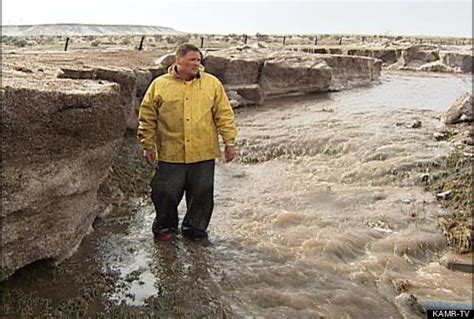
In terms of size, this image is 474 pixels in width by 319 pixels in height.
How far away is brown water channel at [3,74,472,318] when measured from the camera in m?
4.34

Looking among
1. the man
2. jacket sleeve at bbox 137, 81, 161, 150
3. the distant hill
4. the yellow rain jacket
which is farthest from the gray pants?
the distant hill

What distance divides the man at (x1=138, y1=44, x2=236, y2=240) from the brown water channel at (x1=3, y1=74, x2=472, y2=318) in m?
0.60

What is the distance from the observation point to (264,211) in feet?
21.9

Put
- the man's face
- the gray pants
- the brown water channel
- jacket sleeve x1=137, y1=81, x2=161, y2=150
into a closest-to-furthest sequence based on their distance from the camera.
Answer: the brown water channel, the man's face, jacket sleeve x1=137, y1=81, x2=161, y2=150, the gray pants

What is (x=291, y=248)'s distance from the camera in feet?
18.1

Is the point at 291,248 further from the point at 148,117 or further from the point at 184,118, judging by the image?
the point at 148,117

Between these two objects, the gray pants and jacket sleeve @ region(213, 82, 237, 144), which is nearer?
jacket sleeve @ region(213, 82, 237, 144)

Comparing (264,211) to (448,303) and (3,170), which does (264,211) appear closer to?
(448,303)

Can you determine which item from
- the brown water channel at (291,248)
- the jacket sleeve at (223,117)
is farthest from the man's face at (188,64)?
the brown water channel at (291,248)

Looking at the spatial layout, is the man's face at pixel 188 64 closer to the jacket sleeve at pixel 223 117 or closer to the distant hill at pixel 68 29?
the jacket sleeve at pixel 223 117

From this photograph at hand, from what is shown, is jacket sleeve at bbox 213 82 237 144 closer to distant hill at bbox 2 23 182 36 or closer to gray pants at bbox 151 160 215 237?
gray pants at bbox 151 160 215 237

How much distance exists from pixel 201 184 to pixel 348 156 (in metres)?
4.52

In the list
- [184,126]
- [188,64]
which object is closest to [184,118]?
[184,126]

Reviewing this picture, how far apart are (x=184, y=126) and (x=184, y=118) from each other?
0.07 meters
